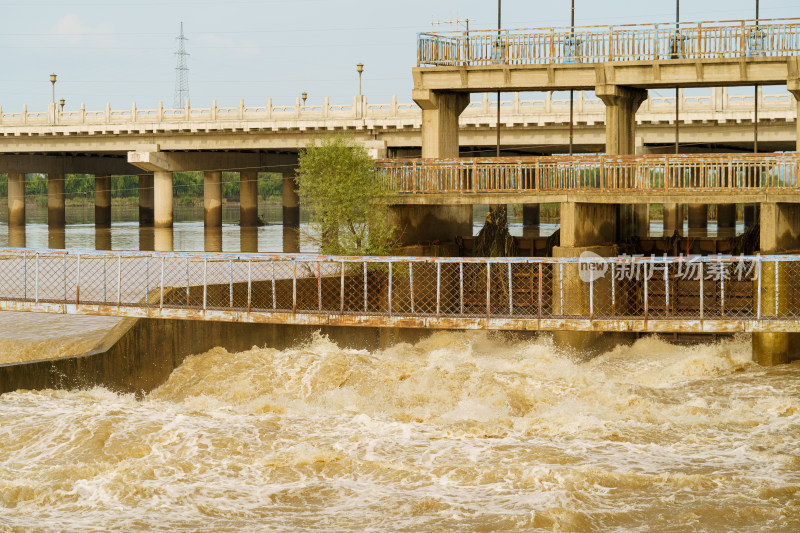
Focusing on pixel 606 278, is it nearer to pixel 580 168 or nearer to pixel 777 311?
pixel 580 168

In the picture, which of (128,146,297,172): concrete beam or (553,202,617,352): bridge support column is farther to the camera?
(128,146,297,172): concrete beam

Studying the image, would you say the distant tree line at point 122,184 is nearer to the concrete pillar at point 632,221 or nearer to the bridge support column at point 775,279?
the concrete pillar at point 632,221

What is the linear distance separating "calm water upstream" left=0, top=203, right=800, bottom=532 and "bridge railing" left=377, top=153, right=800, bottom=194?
551cm

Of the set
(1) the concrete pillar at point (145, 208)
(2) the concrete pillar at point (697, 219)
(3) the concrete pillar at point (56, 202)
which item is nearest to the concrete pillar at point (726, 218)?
(2) the concrete pillar at point (697, 219)

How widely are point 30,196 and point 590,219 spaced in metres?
132

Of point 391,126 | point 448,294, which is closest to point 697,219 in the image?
point 391,126

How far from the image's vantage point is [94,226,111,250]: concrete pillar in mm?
59781

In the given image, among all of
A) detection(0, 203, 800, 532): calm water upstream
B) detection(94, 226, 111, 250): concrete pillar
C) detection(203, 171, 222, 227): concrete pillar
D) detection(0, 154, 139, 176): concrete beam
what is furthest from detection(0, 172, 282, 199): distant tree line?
detection(0, 203, 800, 532): calm water upstream

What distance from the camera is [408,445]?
706 inches

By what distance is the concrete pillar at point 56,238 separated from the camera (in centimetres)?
5967

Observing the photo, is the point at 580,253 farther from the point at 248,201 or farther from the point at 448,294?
the point at 248,201

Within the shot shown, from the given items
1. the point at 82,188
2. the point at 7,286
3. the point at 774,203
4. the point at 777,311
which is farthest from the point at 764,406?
the point at 82,188

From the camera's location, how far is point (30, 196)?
148 m

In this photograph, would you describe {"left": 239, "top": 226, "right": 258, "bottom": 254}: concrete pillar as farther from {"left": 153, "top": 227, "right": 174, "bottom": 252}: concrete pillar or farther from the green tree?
the green tree
